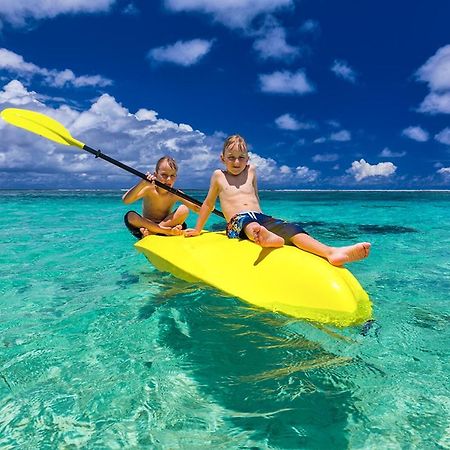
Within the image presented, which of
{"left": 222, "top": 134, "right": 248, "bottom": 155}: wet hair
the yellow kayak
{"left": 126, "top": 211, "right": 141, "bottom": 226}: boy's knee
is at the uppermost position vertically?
{"left": 222, "top": 134, "right": 248, "bottom": 155}: wet hair

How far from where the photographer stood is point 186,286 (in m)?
3.69

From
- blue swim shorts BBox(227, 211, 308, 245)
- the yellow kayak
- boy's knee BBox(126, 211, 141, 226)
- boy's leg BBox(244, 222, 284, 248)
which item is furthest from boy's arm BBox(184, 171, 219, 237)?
boy's leg BBox(244, 222, 284, 248)

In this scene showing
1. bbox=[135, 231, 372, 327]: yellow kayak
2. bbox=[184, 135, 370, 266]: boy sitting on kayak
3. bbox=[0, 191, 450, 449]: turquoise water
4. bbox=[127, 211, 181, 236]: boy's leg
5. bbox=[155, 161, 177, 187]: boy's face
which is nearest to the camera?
bbox=[0, 191, 450, 449]: turquoise water

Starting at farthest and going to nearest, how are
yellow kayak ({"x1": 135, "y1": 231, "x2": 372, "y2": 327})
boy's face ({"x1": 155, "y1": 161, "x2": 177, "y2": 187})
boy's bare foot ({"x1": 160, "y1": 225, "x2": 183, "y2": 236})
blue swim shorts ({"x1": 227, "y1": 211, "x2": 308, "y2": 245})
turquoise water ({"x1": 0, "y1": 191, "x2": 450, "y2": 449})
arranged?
1. boy's face ({"x1": 155, "y1": 161, "x2": 177, "y2": 187})
2. boy's bare foot ({"x1": 160, "y1": 225, "x2": 183, "y2": 236})
3. blue swim shorts ({"x1": 227, "y1": 211, "x2": 308, "y2": 245})
4. yellow kayak ({"x1": 135, "y1": 231, "x2": 372, "y2": 327})
5. turquoise water ({"x1": 0, "y1": 191, "x2": 450, "y2": 449})

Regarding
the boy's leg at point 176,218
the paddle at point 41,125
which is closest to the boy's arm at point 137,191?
the boy's leg at point 176,218

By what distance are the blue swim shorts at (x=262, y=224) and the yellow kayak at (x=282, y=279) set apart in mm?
96

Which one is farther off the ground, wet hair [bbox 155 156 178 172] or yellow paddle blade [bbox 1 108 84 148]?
yellow paddle blade [bbox 1 108 84 148]

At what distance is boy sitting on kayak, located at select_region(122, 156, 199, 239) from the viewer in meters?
4.77

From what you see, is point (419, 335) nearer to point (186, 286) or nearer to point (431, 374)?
point (431, 374)

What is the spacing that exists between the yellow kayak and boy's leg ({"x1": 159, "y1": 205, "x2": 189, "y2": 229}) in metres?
1.37

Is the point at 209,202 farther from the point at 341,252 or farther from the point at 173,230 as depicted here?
the point at 341,252

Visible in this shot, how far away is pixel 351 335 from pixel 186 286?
1605 mm

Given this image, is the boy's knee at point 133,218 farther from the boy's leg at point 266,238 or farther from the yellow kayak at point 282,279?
the boy's leg at point 266,238

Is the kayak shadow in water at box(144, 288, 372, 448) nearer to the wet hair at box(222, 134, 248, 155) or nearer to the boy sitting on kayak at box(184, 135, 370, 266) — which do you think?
the boy sitting on kayak at box(184, 135, 370, 266)
